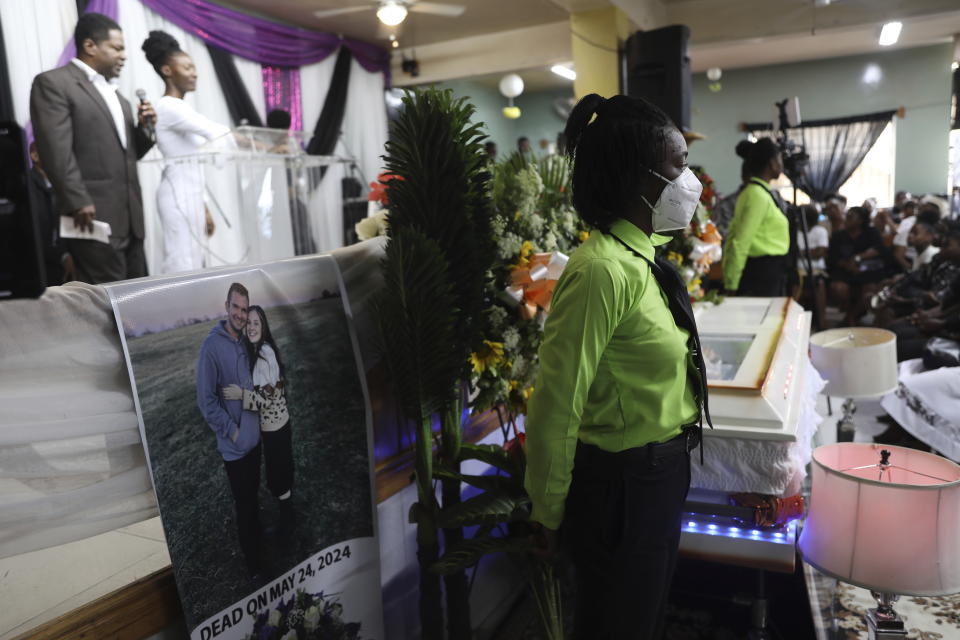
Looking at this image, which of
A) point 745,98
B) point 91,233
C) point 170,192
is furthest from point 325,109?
point 745,98

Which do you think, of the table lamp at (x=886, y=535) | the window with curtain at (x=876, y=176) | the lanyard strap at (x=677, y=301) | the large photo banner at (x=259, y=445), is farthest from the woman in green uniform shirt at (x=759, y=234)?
the window with curtain at (x=876, y=176)

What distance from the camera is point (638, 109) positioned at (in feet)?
4.06

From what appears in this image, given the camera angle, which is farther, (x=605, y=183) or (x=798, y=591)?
(x=798, y=591)

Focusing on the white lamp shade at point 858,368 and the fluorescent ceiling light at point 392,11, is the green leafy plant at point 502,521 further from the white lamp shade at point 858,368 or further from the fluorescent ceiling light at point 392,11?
the fluorescent ceiling light at point 392,11

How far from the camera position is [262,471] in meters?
1.42

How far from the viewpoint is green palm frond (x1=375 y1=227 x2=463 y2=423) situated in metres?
1.49

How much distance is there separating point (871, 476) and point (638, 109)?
1.07 meters

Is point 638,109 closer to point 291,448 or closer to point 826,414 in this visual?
point 291,448

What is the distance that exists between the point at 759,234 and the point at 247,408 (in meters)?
3.33

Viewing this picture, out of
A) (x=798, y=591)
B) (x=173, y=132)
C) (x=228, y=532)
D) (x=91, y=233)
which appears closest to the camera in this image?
(x=228, y=532)

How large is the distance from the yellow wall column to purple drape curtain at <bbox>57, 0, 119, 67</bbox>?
3728 mm

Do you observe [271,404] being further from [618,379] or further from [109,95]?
[109,95]

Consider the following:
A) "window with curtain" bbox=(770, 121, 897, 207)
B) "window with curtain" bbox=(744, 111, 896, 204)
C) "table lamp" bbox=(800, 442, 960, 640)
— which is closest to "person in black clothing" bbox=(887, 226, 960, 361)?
"table lamp" bbox=(800, 442, 960, 640)

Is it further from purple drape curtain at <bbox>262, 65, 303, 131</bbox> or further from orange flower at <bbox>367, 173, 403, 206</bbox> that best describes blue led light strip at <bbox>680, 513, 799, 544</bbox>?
purple drape curtain at <bbox>262, 65, 303, 131</bbox>
